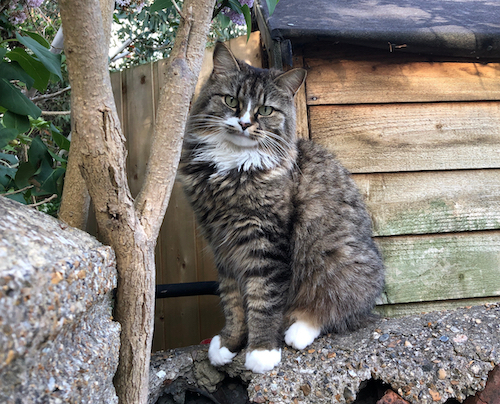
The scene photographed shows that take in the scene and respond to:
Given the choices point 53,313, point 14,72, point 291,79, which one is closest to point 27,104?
point 14,72

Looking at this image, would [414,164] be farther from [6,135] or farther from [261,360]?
[6,135]

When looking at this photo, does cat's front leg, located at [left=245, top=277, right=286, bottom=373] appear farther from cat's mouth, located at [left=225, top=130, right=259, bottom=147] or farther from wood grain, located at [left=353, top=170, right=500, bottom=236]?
wood grain, located at [left=353, top=170, right=500, bottom=236]

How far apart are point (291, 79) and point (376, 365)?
1.43 m

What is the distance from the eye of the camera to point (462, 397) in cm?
149

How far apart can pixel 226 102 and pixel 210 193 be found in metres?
0.50

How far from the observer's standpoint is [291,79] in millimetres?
1990

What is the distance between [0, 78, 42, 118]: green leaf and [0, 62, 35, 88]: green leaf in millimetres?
28

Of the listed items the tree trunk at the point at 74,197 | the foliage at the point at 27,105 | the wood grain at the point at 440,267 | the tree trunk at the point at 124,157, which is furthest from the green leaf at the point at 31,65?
the wood grain at the point at 440,267

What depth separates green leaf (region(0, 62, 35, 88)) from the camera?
125cm

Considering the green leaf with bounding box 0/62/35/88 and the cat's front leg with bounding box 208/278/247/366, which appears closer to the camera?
the green leaf with bounding box 0/62/35/88

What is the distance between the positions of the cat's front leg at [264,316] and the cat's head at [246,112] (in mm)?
595

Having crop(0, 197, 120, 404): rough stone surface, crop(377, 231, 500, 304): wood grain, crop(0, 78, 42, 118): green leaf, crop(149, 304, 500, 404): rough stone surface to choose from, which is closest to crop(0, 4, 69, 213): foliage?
crop(0, 78, 42, 118): green leaf

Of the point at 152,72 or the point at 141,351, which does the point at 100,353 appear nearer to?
the point at 141,351

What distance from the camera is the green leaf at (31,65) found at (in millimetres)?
1253
